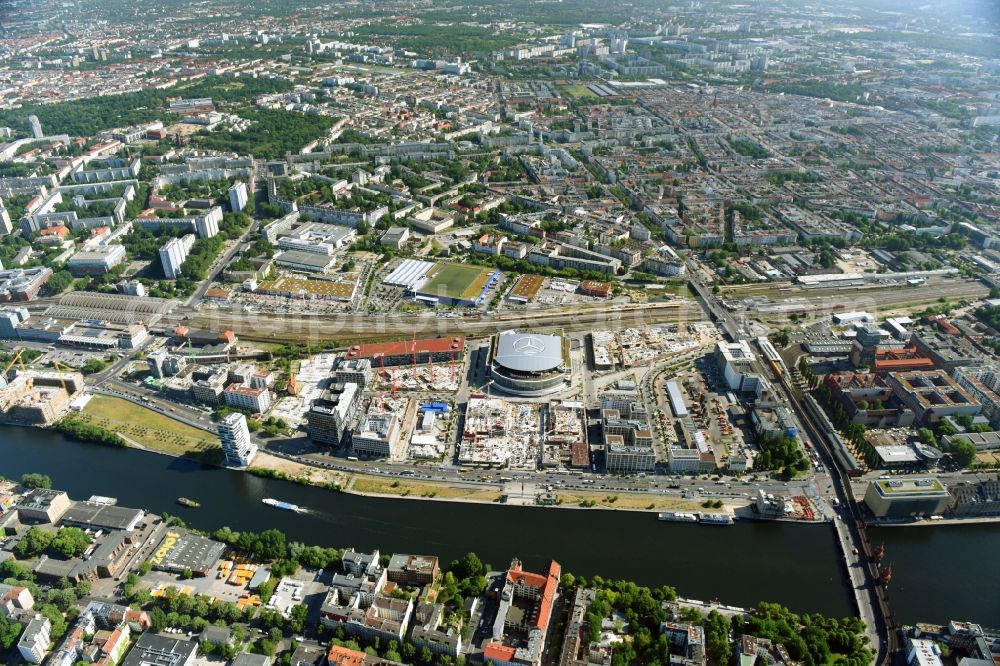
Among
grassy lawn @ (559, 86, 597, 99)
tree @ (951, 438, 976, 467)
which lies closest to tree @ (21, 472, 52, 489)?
tree @ (951, 438, 976, 467)

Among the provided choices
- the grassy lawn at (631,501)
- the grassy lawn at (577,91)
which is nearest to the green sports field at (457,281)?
the grassy lawn at (631,501)

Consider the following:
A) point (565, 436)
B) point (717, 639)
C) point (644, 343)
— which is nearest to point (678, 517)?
point (717, 639)

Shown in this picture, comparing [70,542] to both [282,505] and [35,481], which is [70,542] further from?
[282,505]

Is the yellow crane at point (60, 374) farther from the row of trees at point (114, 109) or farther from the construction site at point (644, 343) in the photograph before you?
the row of trees at point (114, 109)

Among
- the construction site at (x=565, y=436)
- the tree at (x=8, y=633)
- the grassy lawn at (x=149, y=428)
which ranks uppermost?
the tree at (x=8, y=633)

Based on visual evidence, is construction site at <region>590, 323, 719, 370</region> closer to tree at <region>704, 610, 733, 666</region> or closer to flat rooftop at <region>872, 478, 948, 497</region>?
flat rooftop at <region>872, 478, 948, 497</region>

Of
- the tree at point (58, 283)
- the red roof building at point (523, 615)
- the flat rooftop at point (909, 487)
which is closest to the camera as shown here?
the red roof building at point (523, 615)

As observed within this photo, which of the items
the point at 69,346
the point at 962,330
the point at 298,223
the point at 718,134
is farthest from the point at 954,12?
the point at 69,346
